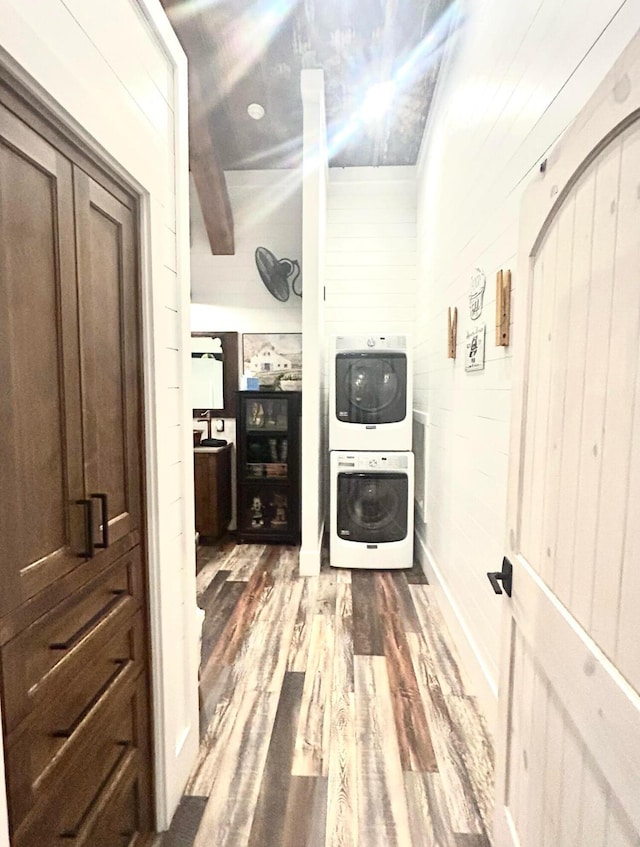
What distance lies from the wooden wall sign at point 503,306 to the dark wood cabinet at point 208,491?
2.79 m

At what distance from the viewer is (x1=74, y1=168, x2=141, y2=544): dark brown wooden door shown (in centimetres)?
102

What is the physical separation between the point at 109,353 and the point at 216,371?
10.6ft

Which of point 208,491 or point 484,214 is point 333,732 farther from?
point 208,491

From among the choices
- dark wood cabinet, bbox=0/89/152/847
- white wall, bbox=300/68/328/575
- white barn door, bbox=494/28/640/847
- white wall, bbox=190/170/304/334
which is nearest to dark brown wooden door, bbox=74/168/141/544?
dark wood cabinet, bbox=0/89/152/847

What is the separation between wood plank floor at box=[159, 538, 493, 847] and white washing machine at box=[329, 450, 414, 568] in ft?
1.46

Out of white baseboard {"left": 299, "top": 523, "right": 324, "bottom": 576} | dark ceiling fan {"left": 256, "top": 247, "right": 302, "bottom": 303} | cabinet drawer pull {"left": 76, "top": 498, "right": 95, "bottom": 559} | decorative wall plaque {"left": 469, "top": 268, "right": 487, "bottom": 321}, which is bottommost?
white baseboard {"left": 299, "top": 523, "right": 324, "bottom": 576}

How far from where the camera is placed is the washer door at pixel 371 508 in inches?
134

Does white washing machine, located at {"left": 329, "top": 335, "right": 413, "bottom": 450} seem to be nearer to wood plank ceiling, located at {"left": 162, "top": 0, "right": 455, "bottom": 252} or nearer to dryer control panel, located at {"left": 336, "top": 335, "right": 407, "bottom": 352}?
dryer control panel, located at {"left": 336, "top": 335, "right": 407, "bottom": 352}

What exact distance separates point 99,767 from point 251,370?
349cm

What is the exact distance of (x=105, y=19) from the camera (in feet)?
3.41

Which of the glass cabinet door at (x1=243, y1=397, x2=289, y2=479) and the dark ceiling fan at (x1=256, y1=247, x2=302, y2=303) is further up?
the dark ceiling fan at (x1=256, y1=247, x2=302, y2=303)

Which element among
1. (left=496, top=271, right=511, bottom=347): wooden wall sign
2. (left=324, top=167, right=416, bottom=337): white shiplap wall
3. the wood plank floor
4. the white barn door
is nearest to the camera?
the white barn door

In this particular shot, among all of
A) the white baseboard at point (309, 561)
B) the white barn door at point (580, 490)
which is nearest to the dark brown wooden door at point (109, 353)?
the white barn door at point (580, 490)

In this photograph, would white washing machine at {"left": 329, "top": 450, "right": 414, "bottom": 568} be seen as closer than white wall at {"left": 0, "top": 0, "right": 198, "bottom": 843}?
No
